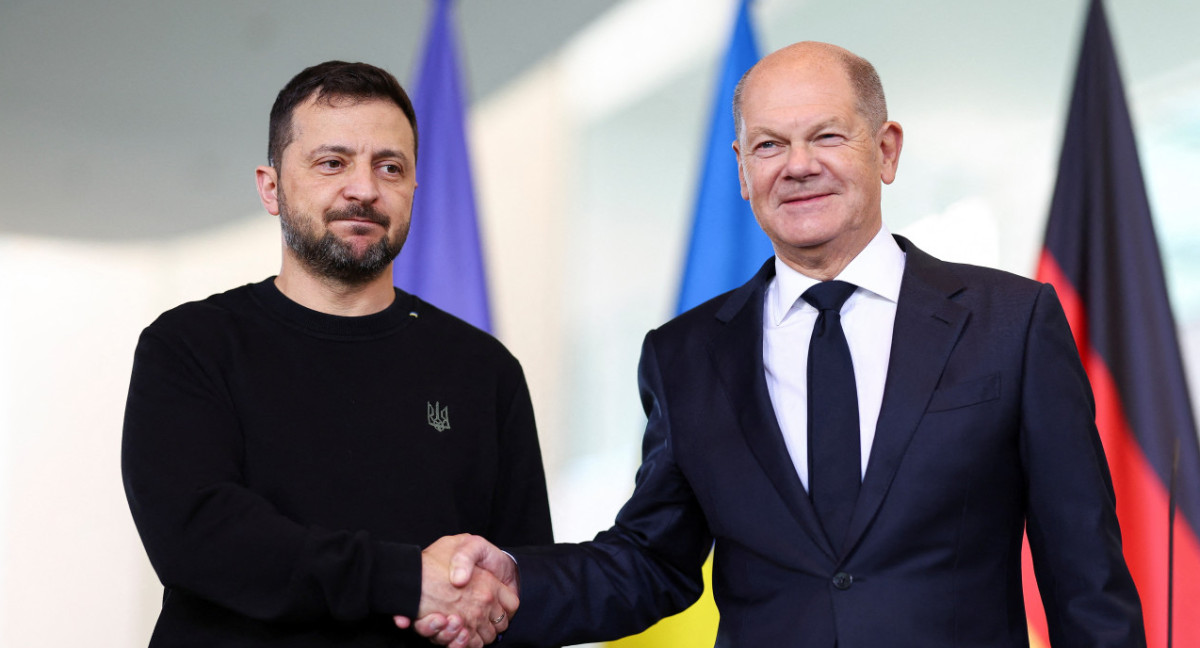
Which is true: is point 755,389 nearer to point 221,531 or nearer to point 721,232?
point 221,531

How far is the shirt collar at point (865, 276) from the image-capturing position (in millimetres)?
1838

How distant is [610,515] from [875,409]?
1.68m

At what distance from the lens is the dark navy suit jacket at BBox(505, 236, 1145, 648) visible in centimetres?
162

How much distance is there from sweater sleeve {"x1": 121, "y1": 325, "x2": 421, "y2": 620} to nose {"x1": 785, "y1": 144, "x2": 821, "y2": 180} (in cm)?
86

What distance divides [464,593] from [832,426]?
67 cm

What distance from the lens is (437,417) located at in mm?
2014

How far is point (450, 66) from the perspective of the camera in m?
3.49

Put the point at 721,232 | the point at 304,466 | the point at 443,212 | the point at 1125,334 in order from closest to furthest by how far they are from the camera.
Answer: the point at 304,466 < the point at 1125,334 < the point at 721,232 < the point at 443,212

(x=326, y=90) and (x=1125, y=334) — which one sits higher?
(x=326, y=90)

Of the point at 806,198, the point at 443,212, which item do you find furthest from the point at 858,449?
the point at 443,212

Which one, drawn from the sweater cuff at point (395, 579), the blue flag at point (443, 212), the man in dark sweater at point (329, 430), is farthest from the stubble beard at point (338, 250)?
the blue flag at point (443, 212)

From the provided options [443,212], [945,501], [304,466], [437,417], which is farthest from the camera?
[443,212]

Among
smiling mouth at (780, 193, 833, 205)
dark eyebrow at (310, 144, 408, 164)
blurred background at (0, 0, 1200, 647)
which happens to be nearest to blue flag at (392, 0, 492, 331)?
blurred background at (0, 0, 1200, 647)

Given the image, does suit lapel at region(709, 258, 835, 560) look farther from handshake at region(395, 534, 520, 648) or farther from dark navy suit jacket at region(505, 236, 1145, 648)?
handshake at region(395, 534, 520, 648)
